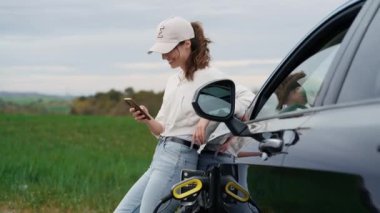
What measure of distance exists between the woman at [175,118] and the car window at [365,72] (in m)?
1.85

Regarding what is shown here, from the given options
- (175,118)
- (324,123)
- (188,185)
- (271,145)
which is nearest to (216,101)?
(188,185)

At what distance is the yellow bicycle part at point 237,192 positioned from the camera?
4.45 metres

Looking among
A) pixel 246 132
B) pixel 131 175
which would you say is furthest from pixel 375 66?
pixel 131 175

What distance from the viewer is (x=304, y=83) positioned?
A: 430 centimetres

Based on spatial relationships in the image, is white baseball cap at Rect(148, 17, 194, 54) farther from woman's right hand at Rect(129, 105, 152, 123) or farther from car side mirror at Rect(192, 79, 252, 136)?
car side mirror at Rect(192, 79, 252, 136)

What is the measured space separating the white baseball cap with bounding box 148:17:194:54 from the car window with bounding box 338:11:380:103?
2348mm

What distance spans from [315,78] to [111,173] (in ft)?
37.3

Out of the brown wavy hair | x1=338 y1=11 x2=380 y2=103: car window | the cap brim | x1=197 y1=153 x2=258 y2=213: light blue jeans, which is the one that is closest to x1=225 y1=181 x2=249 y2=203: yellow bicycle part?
x1=197 y1=153 x2=258 y2=213: light blue jeans

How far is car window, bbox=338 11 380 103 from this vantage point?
3514 millimetres

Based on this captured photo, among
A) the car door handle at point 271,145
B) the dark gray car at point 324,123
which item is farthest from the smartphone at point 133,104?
the car door handle at point 271,145

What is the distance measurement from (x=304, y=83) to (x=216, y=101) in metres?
0.41

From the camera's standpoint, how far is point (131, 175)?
15250 millimetres

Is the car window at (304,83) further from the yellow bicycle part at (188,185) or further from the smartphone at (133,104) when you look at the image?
the smartphone at (133,104)

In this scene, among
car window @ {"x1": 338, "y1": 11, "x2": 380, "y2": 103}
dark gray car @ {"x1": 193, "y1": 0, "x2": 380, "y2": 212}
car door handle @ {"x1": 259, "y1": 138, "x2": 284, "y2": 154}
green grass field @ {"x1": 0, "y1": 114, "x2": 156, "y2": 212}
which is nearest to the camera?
dark gray car @ {"x1": 193, "y1": 0, "x2": 380, "y2": 212}
